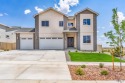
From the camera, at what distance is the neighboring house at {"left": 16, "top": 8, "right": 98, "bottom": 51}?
33.8 metres

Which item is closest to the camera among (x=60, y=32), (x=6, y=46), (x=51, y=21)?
(x=60, y=32)

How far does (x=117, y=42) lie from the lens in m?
12.4

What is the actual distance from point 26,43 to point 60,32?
7.04m

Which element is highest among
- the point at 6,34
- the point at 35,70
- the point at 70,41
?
the point at 6,34

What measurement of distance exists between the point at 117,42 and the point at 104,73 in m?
2.54

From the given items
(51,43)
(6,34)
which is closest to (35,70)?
(51,43)

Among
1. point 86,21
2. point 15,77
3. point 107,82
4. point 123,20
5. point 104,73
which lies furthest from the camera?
point 86,21

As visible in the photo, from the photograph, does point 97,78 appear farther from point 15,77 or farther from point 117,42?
point 15,77

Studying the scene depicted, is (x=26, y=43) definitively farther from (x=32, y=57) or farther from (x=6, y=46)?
(x=32, y=57)

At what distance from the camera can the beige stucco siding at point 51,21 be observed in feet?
114

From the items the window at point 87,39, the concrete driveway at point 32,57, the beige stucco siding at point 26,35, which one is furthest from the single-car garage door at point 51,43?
the concrete driveway at point 32,57

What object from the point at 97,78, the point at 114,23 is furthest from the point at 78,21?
the point at 97,78

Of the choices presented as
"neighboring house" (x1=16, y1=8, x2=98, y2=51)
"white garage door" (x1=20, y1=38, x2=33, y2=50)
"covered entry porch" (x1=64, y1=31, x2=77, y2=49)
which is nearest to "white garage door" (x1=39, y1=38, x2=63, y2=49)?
"neighboring house" (x1=16, y1=8, x2=98, y2=51)

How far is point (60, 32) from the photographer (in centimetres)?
3459
